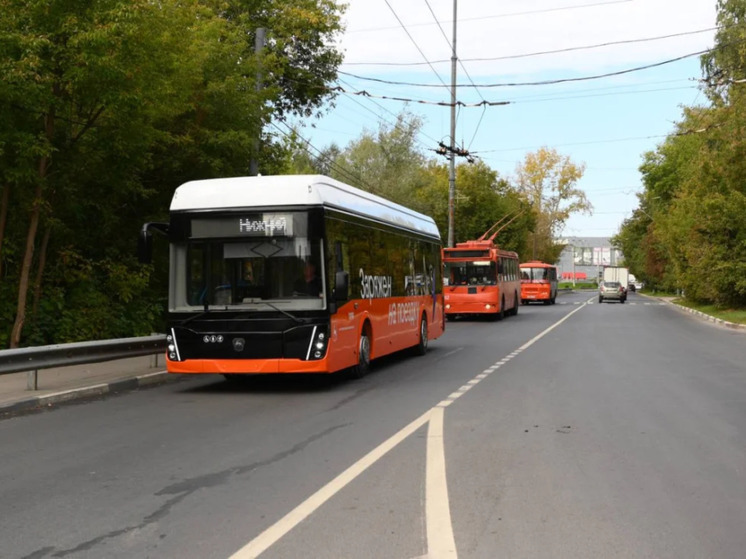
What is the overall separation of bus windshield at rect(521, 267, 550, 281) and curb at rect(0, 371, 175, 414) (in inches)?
1872

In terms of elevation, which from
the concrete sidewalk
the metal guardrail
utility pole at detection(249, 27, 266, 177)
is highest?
utility pole at detection(249, 27, 266, 177)

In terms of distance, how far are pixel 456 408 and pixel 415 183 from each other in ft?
187

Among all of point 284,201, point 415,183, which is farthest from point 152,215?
point 415,183

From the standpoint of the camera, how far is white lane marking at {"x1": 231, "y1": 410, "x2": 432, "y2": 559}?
508 cm

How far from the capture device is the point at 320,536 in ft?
17.4

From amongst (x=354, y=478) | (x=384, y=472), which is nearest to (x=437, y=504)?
(x=354, y=478)

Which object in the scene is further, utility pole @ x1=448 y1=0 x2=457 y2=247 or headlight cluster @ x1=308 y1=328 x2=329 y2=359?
utility pole @ x1=448 y1=0 x2=457 y2=247

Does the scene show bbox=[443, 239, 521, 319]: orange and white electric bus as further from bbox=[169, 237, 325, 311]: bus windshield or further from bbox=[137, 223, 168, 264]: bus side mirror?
bbox=[137, 223, 168, 264]: bus side mirror

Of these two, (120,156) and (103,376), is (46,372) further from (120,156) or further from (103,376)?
(120,156)

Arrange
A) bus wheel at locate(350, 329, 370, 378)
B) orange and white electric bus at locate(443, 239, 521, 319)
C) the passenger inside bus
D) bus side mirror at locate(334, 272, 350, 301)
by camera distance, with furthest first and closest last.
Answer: orange and white electric bus at locate(443, 239, 521, 319) < bus wheel at locate(350, 329, 370, 378) < the passenger inside bus < bus side mirror at locate(334, 272, 350, 301)

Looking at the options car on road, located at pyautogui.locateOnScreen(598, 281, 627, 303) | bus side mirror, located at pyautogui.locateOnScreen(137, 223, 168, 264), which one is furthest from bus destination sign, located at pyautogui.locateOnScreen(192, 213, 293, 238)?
car on road, located at pyautogui.locateOnScreen(598, 281, 627, 303)

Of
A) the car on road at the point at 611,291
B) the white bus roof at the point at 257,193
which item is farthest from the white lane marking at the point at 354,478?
the car on road at the point at 611,291

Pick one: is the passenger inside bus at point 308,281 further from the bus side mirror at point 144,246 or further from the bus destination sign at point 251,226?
the bus side mirror at point 144,246

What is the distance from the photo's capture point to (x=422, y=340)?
64.2 feet
